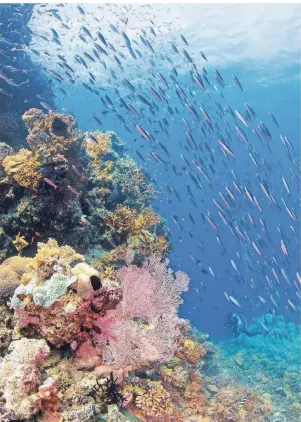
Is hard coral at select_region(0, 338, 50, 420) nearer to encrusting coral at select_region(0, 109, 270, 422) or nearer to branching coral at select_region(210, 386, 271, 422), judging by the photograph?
encrusting coral at select_region(0, 109, 270, 422)

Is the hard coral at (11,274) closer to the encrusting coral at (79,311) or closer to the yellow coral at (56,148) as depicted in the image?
the encrusting coral at (79,311)

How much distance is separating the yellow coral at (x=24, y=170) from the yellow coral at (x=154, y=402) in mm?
3872

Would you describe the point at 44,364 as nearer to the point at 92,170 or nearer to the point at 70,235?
the point at 70,235

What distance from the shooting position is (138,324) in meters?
4.82

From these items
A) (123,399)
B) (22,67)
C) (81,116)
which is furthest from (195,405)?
(81,116)

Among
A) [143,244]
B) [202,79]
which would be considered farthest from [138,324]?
[202,79]

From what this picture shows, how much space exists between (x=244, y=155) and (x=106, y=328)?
260 ft

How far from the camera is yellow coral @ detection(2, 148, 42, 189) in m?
6.07

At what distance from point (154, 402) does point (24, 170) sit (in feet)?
14.1

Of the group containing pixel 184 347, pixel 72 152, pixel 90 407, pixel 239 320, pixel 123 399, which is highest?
pixel 239 320

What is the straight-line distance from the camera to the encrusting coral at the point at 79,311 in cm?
365

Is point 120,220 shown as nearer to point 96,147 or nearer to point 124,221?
point 124,221

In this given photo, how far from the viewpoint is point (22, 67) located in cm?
1775

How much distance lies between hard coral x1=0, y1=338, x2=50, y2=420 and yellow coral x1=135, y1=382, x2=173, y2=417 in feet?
4.40
